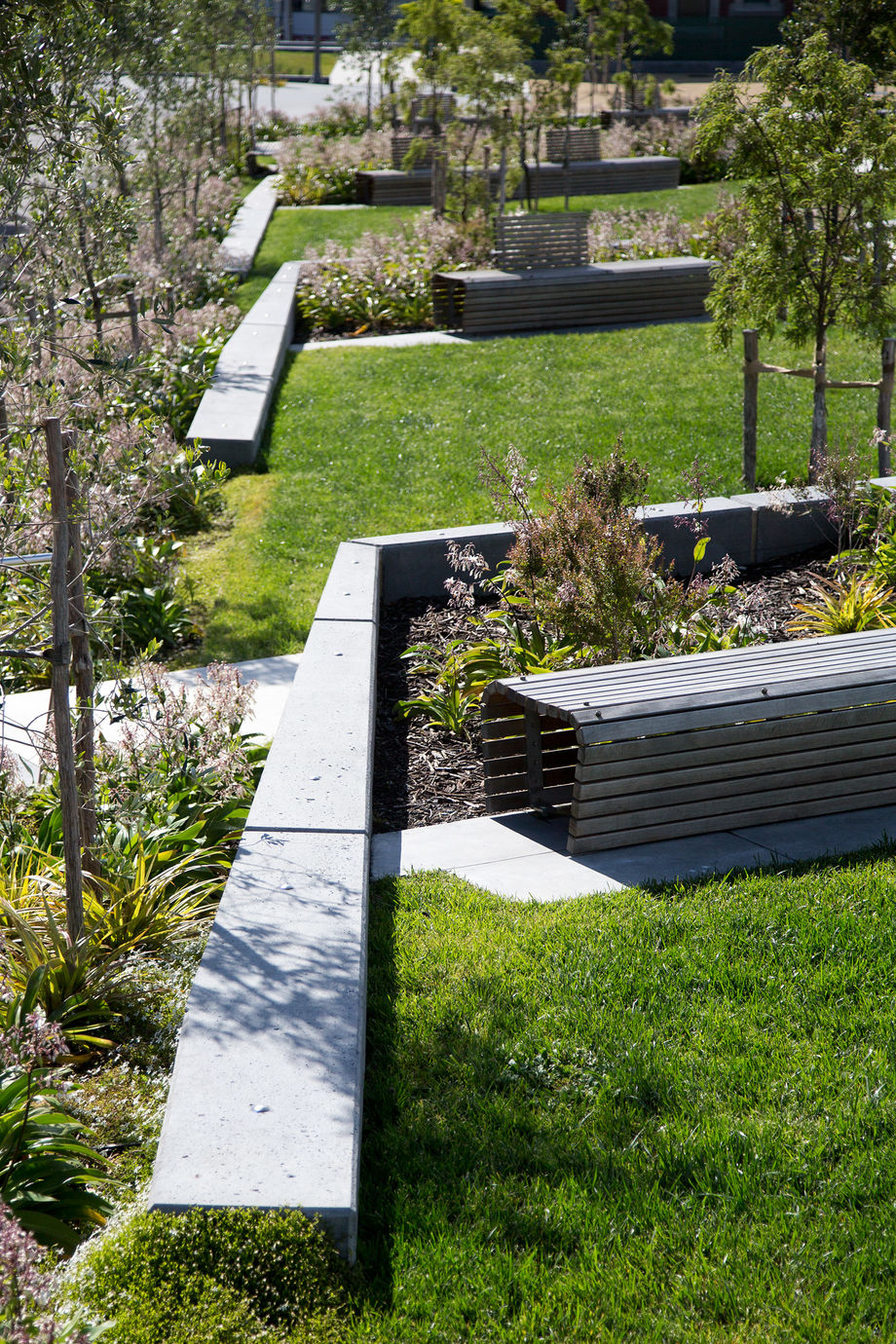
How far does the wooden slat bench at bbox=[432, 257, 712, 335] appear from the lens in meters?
13.7

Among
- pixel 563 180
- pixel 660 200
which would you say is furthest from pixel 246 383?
pixel 563 180

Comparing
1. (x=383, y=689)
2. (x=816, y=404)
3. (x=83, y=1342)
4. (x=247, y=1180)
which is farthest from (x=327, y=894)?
(x=816, y=404)

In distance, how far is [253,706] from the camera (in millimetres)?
5895

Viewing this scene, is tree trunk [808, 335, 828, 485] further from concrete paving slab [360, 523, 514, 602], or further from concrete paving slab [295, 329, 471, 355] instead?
concrete paving slab [295, 329, 471, 355]

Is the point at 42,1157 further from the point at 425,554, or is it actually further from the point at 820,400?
the point at 820,400

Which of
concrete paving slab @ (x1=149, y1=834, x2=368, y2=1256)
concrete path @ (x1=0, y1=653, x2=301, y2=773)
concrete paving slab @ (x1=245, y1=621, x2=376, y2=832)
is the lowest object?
concrete path @ (x1=0, y1=653, x2=301, y2=773)

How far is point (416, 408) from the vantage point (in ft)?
36.0

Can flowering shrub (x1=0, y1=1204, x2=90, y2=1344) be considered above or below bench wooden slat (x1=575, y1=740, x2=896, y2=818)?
above

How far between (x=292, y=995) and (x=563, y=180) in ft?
79.6

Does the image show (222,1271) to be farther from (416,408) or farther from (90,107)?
(416,408)

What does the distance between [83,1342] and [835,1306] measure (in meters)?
1.57

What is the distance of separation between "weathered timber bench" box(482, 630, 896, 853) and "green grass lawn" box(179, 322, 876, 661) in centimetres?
233

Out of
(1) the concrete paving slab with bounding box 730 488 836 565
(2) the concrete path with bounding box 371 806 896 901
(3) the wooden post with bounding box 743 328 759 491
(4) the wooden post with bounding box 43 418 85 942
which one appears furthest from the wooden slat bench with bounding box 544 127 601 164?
(4) the wooden post with bounding box 43 418 85 942

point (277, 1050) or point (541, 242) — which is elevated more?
point (541, 242)
